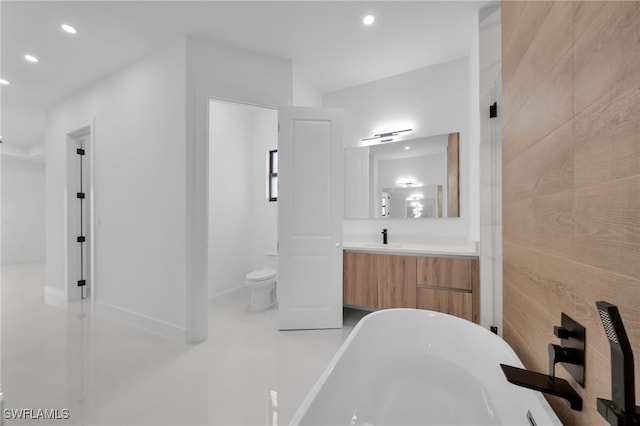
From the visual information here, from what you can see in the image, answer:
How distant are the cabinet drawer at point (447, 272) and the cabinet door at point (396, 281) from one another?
84mm

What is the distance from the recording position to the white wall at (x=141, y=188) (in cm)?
237

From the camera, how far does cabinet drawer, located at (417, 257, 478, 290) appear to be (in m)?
2.13

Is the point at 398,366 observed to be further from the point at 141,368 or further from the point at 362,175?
the point at 362,175

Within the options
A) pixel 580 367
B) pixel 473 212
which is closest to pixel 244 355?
pixel 580 367

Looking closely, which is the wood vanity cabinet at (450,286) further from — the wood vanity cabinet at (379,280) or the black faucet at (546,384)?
the black faucet at (546,384)

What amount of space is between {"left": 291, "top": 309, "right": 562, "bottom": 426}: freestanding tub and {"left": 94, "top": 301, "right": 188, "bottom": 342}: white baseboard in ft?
5.87

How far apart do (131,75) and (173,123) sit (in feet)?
3.21

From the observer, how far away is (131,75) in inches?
107

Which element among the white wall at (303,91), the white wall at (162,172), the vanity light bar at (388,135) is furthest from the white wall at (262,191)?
the vanity light bar at (388,135)

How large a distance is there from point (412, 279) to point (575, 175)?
1.81m

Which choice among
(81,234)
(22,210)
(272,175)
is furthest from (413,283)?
(22,210)

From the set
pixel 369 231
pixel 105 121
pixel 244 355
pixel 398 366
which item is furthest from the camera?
pixel 369 231

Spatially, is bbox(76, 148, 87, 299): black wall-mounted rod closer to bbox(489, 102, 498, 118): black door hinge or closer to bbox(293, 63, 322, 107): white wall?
bbox(293, 63, 322, 107): white wall

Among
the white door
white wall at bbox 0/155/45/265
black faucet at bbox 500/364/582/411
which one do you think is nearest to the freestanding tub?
black faucet at bbox 500/364/582/411
